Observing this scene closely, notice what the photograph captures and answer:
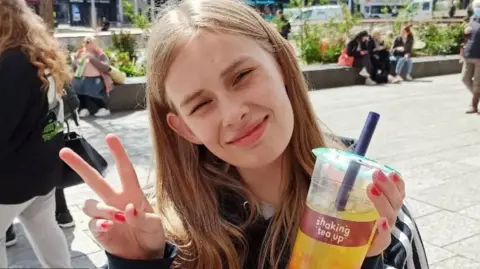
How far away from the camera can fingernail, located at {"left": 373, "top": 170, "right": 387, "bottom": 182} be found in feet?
3.68

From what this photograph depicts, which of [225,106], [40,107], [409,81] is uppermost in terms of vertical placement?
[225,106]

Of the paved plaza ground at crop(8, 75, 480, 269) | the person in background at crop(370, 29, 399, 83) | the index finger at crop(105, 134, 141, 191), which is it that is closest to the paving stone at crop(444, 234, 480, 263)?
the paved plaza ground at crop(8, 75, 480, 269)

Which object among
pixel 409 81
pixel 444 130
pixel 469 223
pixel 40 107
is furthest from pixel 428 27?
pixel 40 107

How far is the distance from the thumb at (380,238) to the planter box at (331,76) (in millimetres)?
6532

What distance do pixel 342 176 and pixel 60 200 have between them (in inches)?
156

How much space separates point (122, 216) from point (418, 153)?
576cm

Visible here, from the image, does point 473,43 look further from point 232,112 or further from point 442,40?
point 442,40

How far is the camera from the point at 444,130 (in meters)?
7.81

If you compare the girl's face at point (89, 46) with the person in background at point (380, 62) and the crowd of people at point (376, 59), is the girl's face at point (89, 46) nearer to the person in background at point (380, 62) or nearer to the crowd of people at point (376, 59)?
the crowd of people at point (376, 59)

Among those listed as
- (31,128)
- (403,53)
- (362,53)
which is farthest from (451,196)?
(403,53)

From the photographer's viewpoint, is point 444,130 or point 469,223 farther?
point 444,130

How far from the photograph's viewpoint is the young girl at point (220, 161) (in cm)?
128

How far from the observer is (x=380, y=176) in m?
1.12

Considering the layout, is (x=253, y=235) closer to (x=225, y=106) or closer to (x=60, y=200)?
(x=225, y=106)
